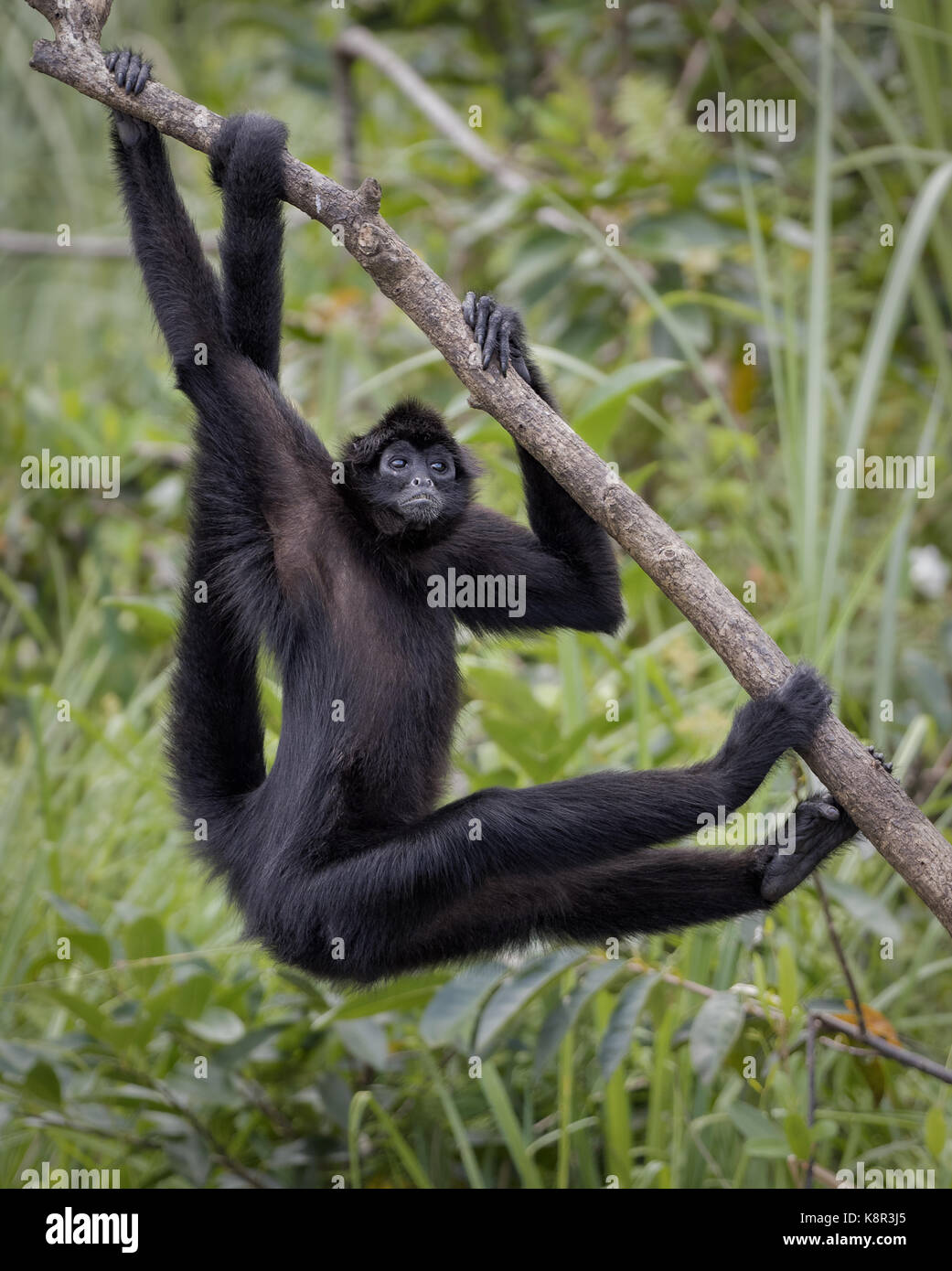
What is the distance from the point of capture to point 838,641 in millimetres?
5828

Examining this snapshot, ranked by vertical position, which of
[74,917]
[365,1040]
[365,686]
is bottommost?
[365,1040]

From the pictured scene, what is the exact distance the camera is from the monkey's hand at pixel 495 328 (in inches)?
157

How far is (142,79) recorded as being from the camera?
158 inches

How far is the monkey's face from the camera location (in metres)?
4.54

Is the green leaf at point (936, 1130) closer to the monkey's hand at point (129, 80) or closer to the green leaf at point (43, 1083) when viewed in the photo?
the green leaf at point (43, 1083)

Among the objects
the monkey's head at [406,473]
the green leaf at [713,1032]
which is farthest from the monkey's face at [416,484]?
the green leaf at [713,1032]

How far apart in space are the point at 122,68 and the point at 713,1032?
12.3ft

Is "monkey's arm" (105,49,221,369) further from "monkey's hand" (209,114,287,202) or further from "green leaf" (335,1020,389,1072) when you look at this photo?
"green leaf" (335,1020,389,1072)

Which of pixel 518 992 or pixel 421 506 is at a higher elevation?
pixel 421 506

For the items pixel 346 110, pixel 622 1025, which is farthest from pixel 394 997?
pixel 346 110

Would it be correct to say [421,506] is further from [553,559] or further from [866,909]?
[866,909]

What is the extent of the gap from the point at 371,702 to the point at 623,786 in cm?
99
